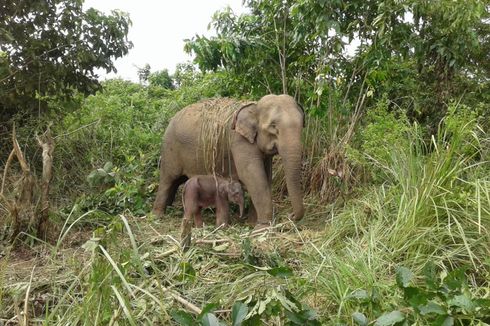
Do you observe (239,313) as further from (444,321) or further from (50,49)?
(50,49)

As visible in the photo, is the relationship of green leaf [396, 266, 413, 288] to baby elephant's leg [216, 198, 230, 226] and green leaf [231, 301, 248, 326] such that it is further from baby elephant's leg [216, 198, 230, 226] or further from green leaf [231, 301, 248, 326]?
Result: baby elephant's leg [216, 198, 230, 226]

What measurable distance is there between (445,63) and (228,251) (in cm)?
325

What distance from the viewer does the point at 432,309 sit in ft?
8.23

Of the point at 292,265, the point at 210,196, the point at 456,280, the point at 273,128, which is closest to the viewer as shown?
the point at 456,280

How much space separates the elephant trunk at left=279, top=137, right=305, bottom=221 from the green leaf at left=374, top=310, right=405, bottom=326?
247 centimetres

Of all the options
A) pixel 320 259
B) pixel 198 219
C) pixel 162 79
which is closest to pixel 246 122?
pixel 198 219

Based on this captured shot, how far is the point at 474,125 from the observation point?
418 centimetres

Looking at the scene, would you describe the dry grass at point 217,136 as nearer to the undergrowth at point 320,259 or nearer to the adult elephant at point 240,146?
the adult elephant at point 240,146

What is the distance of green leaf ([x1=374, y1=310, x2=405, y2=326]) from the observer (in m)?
2.50

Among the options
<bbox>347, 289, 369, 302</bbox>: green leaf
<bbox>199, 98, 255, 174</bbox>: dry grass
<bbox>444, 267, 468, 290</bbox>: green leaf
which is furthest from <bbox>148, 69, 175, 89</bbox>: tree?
<bbox>444, 267, 468, 290</bbox>: green leaf

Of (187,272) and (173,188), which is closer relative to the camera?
(187,272)

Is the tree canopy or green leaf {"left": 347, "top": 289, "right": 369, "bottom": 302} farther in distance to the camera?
the tree canopy

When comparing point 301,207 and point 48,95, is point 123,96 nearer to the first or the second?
point 48,95

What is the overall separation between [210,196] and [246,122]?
70 centimetres
